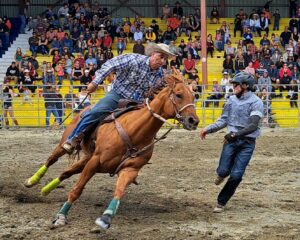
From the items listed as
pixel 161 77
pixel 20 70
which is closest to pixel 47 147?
pixel 161 77

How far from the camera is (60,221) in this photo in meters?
7.57

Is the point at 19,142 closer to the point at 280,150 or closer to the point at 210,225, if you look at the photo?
the point at 280,150

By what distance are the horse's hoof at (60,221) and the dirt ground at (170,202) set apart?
0.10m

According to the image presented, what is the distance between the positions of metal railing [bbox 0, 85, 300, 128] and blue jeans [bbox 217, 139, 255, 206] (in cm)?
1151

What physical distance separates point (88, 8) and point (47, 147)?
1600 centimetres

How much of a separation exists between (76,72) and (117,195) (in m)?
16.6

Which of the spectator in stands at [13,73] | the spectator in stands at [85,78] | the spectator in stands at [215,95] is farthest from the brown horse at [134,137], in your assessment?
the spectator in stands at [13,73]

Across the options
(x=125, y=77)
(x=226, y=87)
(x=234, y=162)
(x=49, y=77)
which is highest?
(x=125, y=77)

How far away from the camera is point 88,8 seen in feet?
99.4

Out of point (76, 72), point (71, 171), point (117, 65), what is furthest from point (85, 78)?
point (117, 65)

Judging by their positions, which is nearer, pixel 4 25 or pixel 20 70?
pixel 20 70

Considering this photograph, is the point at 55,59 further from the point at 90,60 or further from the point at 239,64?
the point at 239,64

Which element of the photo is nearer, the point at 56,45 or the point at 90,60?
the point at 90,60

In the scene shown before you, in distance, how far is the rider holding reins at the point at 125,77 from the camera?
27.2 feet
